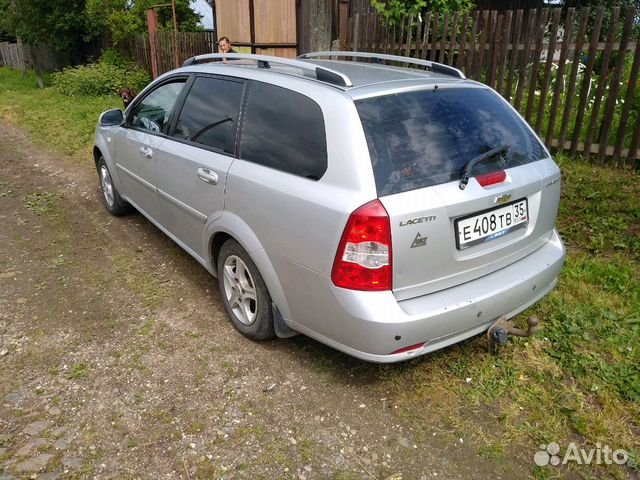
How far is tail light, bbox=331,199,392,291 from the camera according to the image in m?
2.38

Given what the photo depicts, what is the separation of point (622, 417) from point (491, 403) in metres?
0.65

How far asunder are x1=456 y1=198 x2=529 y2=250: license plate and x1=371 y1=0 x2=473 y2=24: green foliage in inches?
221

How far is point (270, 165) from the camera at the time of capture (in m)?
2.92

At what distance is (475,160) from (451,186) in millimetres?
243

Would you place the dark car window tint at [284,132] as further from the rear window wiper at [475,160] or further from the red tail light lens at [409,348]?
the red tail light lens at [409,348]

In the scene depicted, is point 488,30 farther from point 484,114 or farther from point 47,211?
point 47,211

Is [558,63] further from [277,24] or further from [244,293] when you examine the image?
[277,24]

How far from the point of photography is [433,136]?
269cm

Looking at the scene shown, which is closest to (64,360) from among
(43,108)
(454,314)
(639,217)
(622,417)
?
(454,314)

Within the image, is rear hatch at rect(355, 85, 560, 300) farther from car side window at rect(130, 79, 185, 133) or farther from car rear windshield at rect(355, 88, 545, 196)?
car side window at rect(130, 79, 185, 133)

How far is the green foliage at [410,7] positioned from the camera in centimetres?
762

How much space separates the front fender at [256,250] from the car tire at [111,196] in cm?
264

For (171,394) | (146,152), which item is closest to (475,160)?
(171,394)

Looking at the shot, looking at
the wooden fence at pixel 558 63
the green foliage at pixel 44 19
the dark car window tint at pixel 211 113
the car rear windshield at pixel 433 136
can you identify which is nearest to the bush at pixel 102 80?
the green foliage at pixel 44 19
